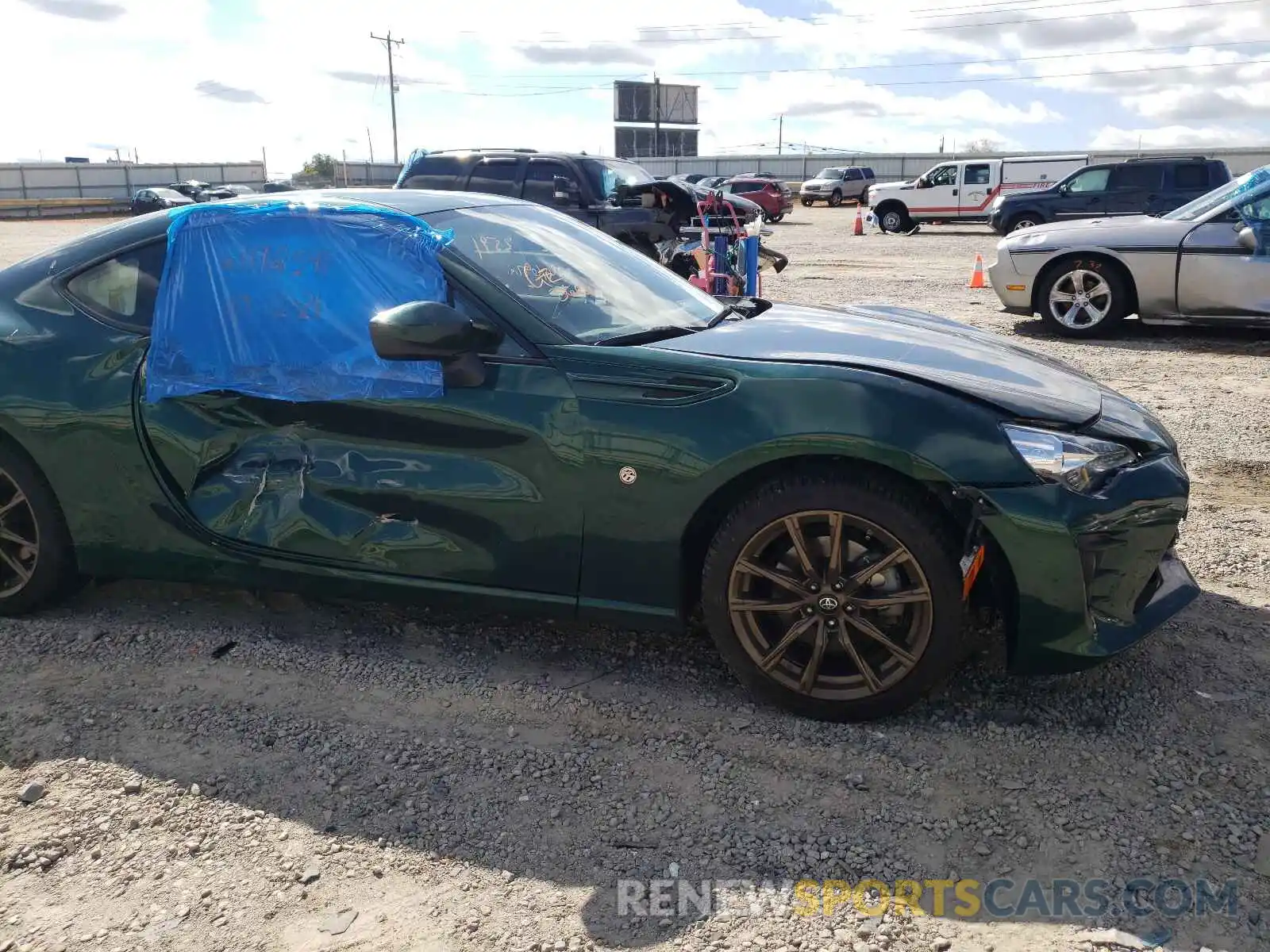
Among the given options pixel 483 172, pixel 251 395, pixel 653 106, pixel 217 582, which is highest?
pixel 653 106

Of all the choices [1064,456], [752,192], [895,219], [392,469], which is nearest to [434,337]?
[392,469]

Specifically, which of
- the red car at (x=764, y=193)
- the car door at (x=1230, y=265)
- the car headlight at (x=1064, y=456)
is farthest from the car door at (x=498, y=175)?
the red car at (x=764, y=193)

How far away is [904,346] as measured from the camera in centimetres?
333

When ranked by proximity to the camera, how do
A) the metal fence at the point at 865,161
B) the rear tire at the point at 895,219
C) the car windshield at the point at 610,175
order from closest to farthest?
1. the car windshield at the point at 610,175
2. the rear tire at the point at 895,219
3. the metal fence at the point at 865,161

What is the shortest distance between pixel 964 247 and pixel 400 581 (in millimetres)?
20909

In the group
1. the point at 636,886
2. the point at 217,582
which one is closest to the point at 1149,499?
the point at 636,886

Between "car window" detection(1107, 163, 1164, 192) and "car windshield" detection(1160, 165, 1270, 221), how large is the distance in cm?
1181

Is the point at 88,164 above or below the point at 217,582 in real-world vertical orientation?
above

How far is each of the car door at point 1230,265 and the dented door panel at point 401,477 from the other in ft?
24.8

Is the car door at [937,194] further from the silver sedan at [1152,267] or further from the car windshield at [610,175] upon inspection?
the silver sedan at [1152,267]

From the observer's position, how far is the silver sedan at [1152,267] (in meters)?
8.47

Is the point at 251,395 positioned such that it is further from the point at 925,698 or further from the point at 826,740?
the point at 925,698

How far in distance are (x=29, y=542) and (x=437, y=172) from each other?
35.9ft

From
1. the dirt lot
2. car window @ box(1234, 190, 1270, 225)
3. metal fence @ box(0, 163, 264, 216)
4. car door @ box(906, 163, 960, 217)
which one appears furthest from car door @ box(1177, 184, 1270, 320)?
metal fence @ box(0, 163, 264, 216)
